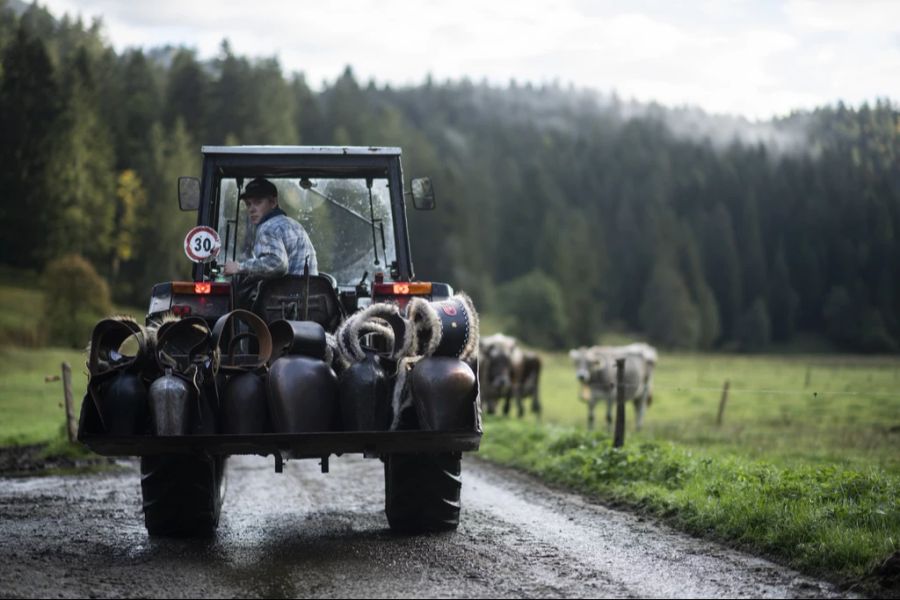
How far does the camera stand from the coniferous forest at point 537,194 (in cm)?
2900

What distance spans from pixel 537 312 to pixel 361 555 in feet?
268

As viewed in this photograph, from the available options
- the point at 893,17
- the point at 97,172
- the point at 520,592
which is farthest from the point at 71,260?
the point at 520,592

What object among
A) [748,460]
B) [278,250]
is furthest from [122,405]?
[748,460]

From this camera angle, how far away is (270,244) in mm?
8258

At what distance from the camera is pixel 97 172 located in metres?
61.2

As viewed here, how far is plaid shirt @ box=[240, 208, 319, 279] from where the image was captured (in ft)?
26.7

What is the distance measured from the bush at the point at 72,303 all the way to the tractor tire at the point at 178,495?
36688 millimetres

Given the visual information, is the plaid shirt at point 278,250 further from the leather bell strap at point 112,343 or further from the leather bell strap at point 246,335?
the leather bell strap at point 112,343

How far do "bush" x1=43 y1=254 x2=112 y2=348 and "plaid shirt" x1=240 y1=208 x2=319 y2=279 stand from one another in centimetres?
3673

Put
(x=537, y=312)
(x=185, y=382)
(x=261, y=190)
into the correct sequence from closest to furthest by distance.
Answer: (x=185, y=382) → (x=261, y=190) → (x=537, y=312)

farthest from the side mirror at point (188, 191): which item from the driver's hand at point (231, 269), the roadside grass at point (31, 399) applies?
the roadside grass at point (31, 399)

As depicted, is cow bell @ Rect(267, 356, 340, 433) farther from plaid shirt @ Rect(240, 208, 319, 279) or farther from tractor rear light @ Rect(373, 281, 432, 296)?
tractor rear light @ Rect(373, 281, 432, 296)

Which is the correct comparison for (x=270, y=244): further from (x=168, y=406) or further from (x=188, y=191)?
(x=168, y=406)

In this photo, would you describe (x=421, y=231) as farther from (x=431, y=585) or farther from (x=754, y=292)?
(x=431, y=585)
